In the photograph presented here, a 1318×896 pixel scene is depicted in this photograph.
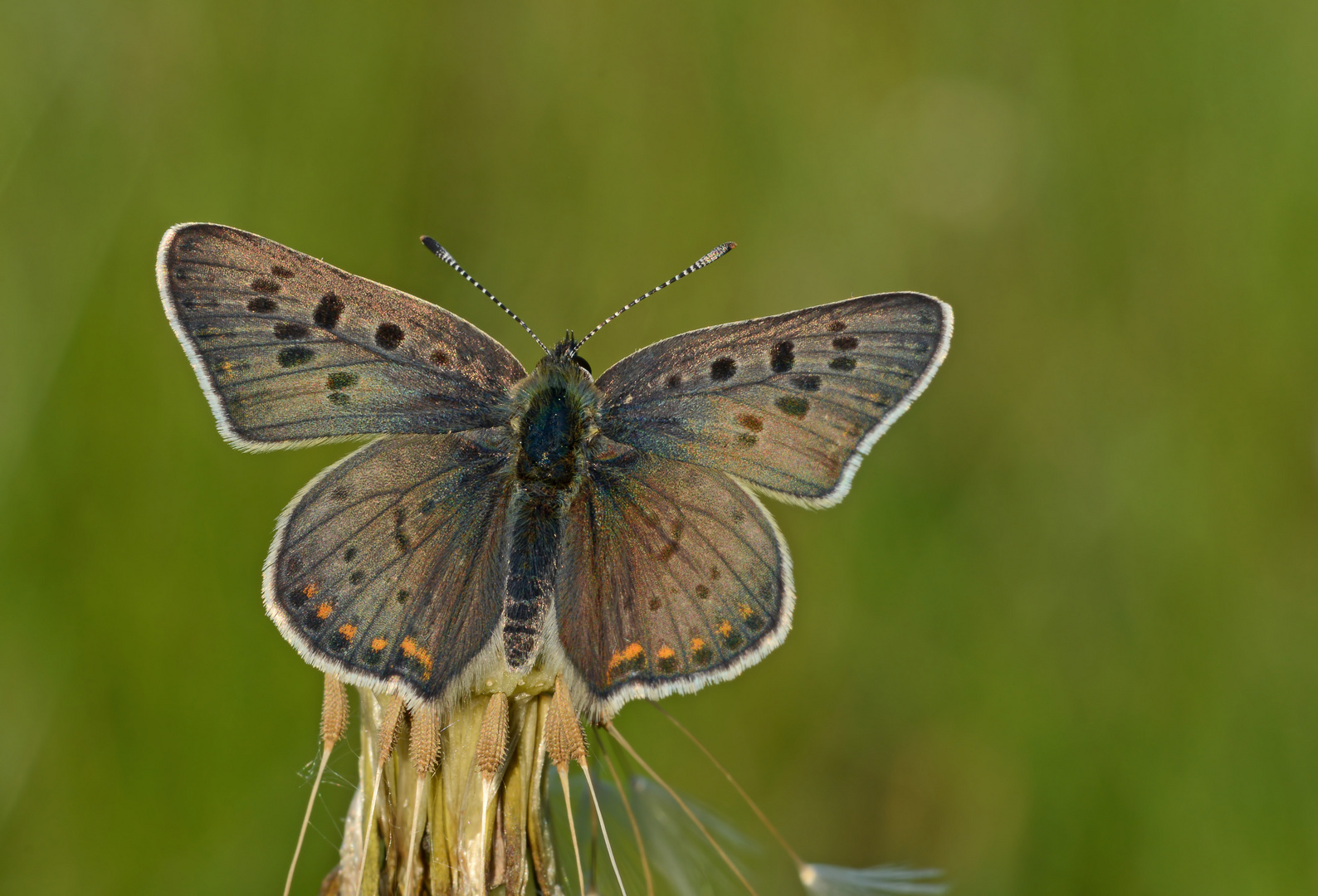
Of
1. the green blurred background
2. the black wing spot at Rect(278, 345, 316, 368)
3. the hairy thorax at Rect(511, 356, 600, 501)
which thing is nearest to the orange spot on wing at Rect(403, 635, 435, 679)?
the hairy thorax at Rect(511, 356, 600, 501)

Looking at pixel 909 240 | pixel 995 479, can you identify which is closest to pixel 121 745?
pixel 995 479

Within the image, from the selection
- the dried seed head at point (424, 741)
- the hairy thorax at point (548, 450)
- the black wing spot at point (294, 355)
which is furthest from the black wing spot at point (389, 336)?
the dried seed head at point (424, 741)

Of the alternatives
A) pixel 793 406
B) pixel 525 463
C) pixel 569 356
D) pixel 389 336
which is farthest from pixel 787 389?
pixel 389 336

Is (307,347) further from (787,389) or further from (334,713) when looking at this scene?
(787,389)

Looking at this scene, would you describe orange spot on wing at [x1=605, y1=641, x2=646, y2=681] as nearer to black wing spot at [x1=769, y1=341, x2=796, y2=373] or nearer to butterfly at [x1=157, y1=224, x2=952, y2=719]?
butterfly at [x1=157, y1=224, x2=952, y2=719]

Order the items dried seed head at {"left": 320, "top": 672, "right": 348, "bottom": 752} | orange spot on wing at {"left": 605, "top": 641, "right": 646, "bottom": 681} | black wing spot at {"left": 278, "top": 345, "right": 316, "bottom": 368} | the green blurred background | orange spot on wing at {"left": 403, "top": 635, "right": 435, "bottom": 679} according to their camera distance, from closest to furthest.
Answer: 1. dried seed head at {"left": 320, "top": 672, "right": 348, "bottom": 752}
2. orange spot on wing at {"left": 403, "top": 635, "right": 435, "bottom": 679}
3. orange spot on wing at {"left": 605, "top": 641, "right": 646, "bottom": 681}
4. black wing spot at {"left": 278, "top": 345, "right": 316, "bottom": 368}
5. the green blurred background

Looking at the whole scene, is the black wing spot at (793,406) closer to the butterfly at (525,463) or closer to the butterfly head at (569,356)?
the butterfly at (525,463)
